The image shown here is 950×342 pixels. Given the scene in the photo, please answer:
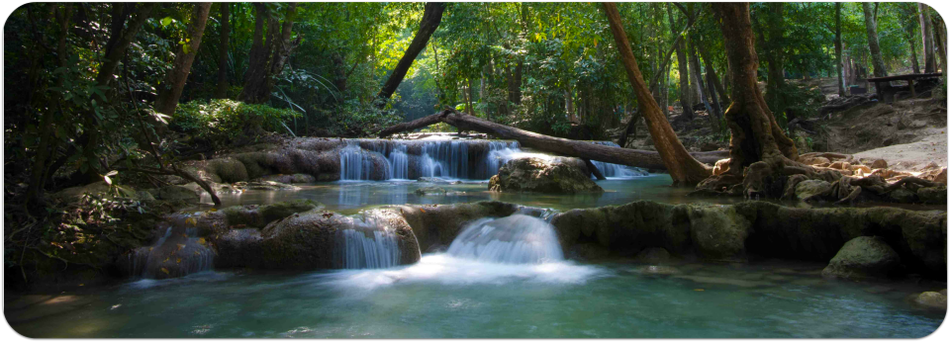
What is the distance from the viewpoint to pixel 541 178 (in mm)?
9484

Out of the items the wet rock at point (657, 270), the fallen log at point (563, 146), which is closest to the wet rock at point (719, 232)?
the wet rock at point (657, 270)

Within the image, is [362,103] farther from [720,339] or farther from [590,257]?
[720,339]

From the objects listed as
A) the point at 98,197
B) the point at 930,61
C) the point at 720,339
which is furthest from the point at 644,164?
the point at 930,61

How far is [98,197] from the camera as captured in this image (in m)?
5.13

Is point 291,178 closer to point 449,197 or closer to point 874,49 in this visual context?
point 449,197

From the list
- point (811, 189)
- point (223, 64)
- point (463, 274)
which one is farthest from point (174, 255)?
point (223, 64)

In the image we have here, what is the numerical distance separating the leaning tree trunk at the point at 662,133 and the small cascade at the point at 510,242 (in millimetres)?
4098

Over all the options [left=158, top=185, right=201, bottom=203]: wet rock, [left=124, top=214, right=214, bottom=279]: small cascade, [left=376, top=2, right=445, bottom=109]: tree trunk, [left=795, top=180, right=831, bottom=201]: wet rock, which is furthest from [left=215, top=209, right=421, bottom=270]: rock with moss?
[left=376, top=2, right=445, bottom=109]: tree trunk

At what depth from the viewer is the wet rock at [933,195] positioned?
6020mm

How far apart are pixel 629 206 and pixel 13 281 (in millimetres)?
5411

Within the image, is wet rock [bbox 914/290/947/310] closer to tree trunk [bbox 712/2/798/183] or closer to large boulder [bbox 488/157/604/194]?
tree trunk [bbox 712/2/798/183]

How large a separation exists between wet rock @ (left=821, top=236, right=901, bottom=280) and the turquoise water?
18 cm

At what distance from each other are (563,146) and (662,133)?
351 centimetres

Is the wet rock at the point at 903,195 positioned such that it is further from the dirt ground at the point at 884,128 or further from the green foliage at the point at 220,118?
the green foliage at the point at 220,118
